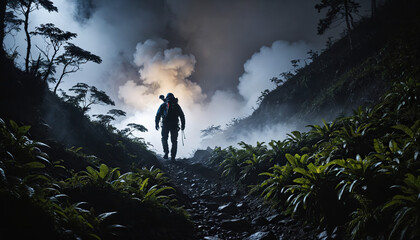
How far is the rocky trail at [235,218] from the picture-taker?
362 cm

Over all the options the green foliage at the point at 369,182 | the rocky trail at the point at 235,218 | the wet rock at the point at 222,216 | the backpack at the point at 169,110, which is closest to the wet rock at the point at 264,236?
the rocky trail at the point at 235,218

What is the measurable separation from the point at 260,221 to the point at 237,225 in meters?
0.51

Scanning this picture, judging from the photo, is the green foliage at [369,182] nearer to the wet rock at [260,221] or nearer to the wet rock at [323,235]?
the wet rock at [323,235]

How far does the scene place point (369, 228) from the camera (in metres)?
2.63

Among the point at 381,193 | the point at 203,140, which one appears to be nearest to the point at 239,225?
the point at 381,193

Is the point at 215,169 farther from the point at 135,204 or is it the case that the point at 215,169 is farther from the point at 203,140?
the point at 203,140

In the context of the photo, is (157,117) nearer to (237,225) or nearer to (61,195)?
(237,225)

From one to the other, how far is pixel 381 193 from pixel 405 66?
25.6 ft

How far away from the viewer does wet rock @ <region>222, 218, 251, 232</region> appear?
421cm

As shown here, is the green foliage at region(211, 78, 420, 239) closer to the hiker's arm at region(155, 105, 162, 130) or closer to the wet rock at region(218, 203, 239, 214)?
the wet rock at region(218, 203, 239, 214)

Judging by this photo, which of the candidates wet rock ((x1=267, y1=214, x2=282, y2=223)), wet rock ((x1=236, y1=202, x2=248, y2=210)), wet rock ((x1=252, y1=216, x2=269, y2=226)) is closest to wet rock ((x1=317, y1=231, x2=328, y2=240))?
wet rock ((x1=267, y1=214, x2=282, y2=223))

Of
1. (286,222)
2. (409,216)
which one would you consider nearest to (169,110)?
(286,222)

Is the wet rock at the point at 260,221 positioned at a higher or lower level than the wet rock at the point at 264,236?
higher

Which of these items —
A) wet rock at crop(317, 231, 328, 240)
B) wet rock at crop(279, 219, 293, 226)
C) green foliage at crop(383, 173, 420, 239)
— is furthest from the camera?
wet rock at crop(279, 219, 293, 226)
